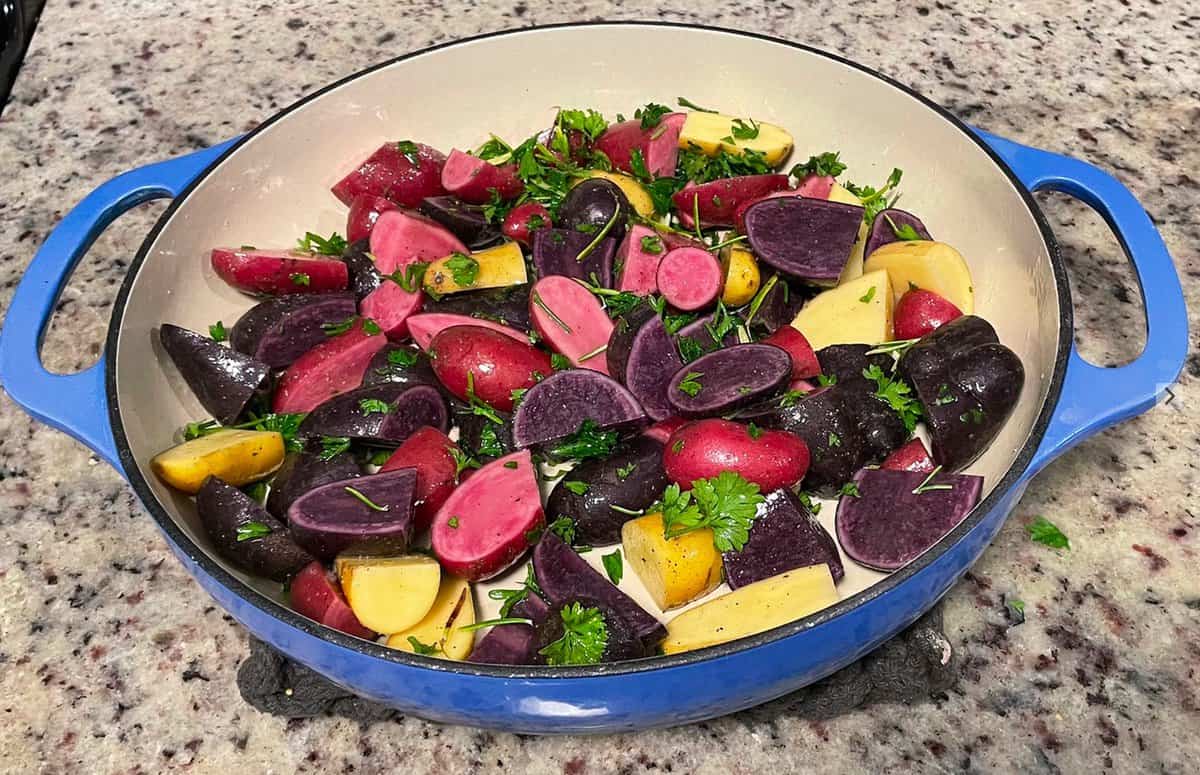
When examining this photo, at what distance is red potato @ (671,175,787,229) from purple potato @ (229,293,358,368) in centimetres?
68

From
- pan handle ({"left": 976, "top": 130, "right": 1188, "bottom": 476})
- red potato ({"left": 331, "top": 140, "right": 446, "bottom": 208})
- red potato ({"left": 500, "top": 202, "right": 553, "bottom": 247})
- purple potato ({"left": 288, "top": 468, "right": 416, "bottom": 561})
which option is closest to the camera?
pan handle ({"left": 976, "top": 130, "right": 1188, "bottom": 476})

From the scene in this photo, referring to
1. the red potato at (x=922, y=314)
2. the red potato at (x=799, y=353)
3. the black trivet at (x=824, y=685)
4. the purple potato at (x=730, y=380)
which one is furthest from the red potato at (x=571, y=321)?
the black trivet at (x=824, y=685)

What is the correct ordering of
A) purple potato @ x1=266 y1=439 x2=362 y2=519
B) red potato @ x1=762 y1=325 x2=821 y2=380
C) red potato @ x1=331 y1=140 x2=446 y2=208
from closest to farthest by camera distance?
purple potato @ x1=266 y1=439 x2=362 y2=519
red potato @ x1=762 y1=325 x2=821 y2=380
red potato @ x1=331 y1=140 x2=446 y2=208

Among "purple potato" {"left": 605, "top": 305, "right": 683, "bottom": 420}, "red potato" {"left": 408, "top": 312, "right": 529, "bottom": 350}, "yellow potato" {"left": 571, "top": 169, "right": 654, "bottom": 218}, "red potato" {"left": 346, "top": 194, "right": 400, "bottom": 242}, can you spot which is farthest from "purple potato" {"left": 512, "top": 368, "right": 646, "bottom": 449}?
"red potato" {"left": 346, "top": 194, "right": 400, "bottom": 242}

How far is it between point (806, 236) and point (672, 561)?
2.19ft

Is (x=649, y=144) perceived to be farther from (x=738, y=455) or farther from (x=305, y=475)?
(x=305, y=475)

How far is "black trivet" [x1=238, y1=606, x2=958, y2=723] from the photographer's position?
4.65 feet

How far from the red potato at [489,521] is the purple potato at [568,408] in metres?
0.07

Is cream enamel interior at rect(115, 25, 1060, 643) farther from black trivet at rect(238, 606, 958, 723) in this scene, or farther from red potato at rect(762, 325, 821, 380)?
red potato at rect(762, 325, 821, 380)

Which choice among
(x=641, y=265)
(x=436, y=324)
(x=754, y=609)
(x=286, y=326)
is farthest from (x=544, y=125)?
(x=754, y=609)

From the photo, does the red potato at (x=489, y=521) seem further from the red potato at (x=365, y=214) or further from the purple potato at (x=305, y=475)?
the red potato at (x=365, y=214)

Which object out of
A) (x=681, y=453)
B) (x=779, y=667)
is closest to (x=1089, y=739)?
(x=779, y=667)

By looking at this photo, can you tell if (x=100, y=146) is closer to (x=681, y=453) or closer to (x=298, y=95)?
(x=298, y=95)

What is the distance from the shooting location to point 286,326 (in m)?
1.75
